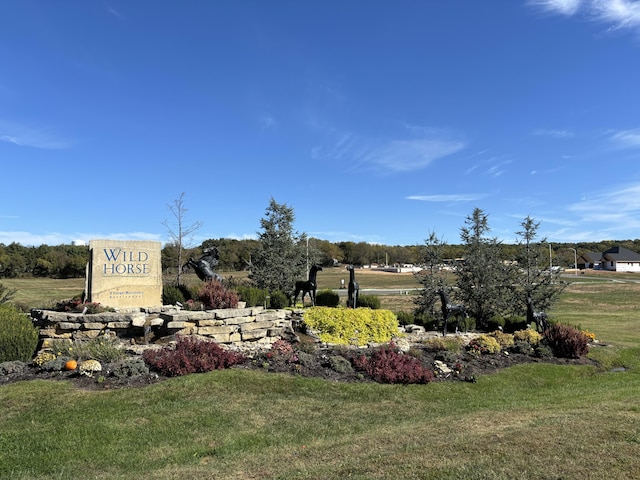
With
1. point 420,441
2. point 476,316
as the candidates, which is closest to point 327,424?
point 420,441

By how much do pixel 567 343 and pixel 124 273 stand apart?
44.6ft

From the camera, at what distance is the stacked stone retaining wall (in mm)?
11164

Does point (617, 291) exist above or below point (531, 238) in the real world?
below

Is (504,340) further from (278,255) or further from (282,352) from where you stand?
(278,255)

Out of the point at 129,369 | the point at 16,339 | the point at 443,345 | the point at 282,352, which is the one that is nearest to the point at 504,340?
the point at 443,345

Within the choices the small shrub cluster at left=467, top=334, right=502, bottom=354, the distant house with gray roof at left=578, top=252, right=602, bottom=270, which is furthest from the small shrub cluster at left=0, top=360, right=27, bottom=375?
the distant house with gray roof at left=578, top=252, right=602, bottom=270

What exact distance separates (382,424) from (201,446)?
9.43 feet

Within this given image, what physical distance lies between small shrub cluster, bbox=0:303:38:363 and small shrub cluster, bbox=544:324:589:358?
14.0 metres

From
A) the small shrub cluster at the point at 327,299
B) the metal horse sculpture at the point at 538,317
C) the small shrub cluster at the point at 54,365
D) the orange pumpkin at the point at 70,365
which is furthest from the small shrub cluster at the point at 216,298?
the metal horse sculpture at the point at 538,317

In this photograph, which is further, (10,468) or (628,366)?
(628,366)

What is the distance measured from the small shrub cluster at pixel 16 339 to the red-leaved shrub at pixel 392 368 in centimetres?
740

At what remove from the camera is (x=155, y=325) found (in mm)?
11570

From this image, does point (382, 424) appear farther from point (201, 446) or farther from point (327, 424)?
point (201, 446)

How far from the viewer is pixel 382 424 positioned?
283 inches
